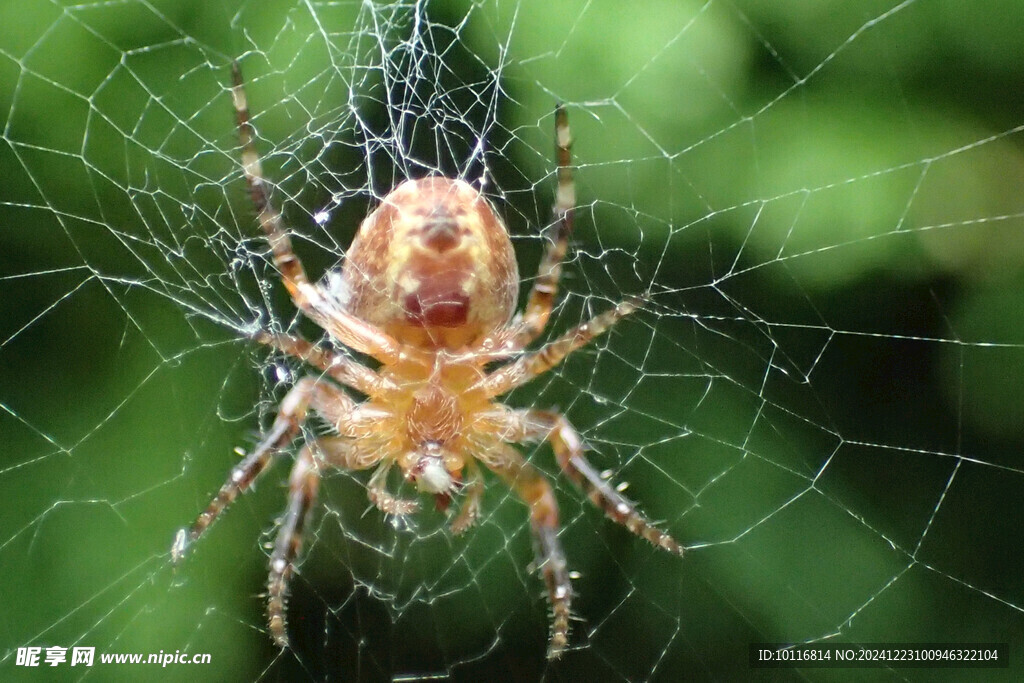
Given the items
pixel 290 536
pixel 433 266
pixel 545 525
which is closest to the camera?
pixel 433 266

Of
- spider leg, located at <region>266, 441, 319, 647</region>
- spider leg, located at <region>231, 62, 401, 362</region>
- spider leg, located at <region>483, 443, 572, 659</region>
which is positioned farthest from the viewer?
spider leg, located at <region>483, 443, 572, 659</region>

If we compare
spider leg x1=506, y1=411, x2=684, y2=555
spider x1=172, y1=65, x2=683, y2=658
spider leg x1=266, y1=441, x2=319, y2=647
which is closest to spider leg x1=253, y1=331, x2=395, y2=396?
spider x1=172, y1=65, x2=683, y2=658

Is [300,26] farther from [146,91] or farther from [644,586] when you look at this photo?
[644,586]

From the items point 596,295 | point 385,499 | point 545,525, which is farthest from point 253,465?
point 596,295

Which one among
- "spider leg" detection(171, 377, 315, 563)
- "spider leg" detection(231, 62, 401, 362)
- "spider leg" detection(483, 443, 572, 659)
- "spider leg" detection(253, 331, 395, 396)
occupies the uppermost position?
"spider leg" detection(231, 62, 401, 362)

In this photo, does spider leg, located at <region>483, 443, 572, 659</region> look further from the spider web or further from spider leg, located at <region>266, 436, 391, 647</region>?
spider leg, located at <region>266, 436, 391, 647</region>

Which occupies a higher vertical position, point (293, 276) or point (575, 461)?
point (293, 276)

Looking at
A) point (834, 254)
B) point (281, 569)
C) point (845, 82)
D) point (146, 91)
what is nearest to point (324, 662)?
point (281, 569)

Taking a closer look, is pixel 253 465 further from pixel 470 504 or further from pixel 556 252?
pixel 556 252
